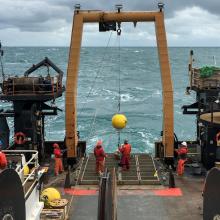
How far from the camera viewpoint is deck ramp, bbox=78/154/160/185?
65.1ft

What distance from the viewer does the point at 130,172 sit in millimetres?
21125

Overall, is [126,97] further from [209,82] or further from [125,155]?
[125,155]

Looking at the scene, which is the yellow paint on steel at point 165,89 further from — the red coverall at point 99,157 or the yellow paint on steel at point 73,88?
the yellow paint on steel at point 73,88

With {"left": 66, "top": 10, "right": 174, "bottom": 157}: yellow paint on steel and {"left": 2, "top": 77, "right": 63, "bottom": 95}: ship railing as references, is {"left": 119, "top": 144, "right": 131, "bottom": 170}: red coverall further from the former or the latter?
{"left": 2, "top": 77, "right": 63, "bottom": 95}: ship railing

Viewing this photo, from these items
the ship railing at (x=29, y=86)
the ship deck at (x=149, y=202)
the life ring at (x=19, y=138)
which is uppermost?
the ship railing at (x=29, y=86)

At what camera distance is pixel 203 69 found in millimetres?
25109

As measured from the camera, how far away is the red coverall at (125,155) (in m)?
20.8

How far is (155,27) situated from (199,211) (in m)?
9.70

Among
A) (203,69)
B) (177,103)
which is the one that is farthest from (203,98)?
(177,103)

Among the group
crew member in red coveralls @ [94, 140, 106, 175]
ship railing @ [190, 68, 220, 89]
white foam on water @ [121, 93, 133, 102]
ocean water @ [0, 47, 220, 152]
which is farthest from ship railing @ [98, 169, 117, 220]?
white foam on water @ [121, 93, 133, 102]

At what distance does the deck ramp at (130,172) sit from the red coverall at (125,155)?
283 mm

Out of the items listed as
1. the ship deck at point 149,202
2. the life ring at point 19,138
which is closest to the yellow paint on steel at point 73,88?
the life ring at point 19,138

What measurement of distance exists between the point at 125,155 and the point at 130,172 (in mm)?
871

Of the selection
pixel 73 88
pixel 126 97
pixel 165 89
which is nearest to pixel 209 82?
pixel 165 89
